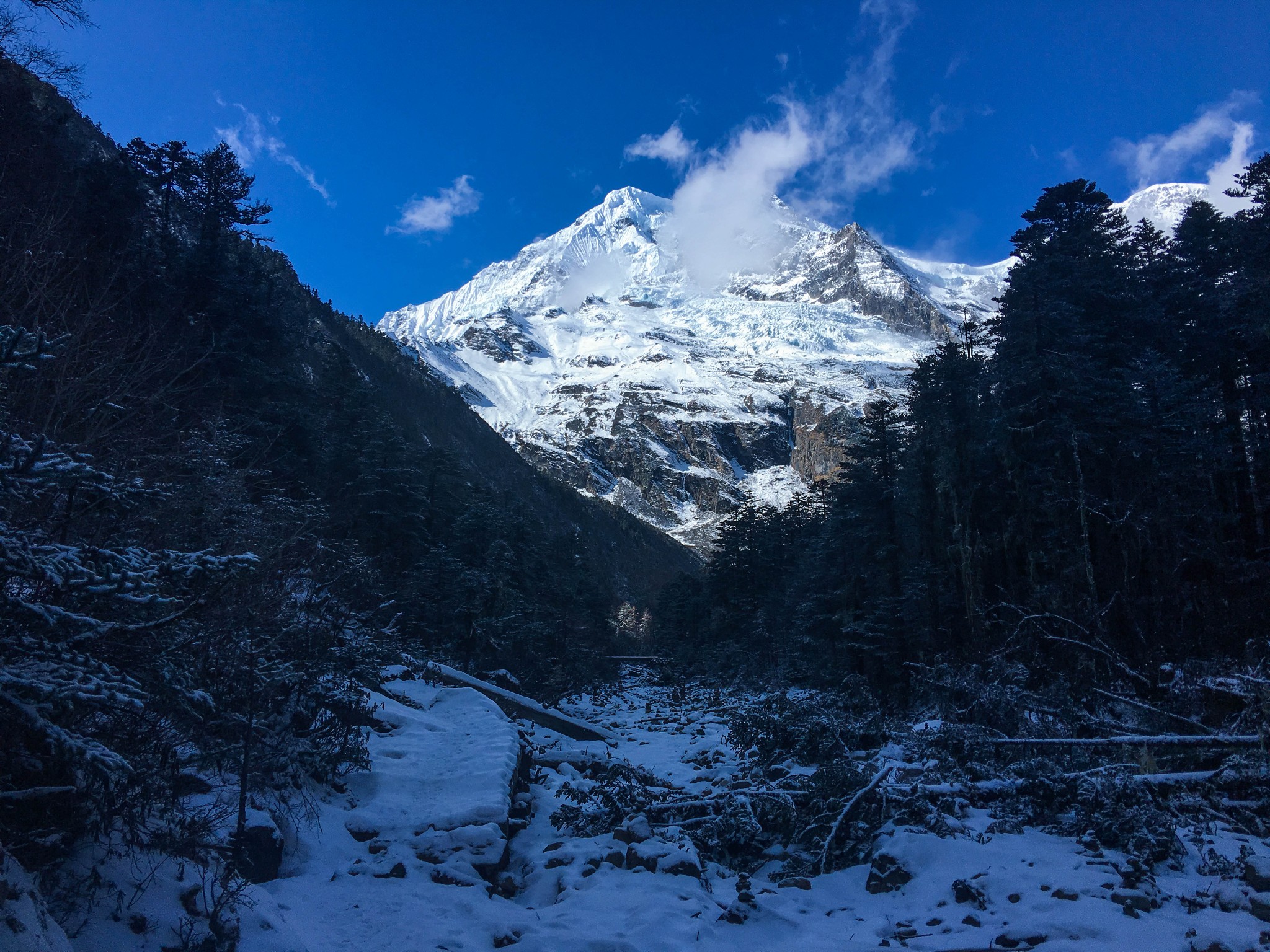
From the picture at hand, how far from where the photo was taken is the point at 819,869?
308 inches

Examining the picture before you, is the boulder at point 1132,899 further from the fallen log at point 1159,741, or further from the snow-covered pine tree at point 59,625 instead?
the snow-covered pine tree at point 59,625

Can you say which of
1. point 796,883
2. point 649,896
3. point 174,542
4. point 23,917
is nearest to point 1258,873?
point 796,883

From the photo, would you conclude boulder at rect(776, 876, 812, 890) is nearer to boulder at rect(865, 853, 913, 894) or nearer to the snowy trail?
the snowy trail

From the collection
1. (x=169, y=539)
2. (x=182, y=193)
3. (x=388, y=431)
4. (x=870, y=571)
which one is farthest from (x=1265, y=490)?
(x=182, y=193)

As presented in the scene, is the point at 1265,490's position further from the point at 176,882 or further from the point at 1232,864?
the point at 176,882

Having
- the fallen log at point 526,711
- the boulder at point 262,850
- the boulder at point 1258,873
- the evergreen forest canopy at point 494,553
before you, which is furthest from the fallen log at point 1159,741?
the fallen log at point 526,711

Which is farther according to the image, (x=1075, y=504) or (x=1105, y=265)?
(x=1105, y=265)

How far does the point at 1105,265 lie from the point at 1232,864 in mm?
21779

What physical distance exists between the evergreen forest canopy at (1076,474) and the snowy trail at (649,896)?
551 cm

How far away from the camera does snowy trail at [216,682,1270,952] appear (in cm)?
558

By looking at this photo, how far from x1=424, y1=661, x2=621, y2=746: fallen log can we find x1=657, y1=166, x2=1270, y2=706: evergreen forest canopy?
23.8 ft

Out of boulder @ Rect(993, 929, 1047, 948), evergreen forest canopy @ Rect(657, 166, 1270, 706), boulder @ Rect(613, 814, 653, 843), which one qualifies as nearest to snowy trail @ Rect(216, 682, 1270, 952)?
boulder @ Rect(993, 929, 1047, 948)

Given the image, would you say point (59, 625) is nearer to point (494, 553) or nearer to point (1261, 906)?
point (1261, 906)

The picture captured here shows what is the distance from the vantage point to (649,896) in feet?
22.8
